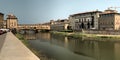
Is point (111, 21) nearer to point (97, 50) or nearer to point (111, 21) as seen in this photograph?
point (111, 21)

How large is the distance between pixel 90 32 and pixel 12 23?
62.2m

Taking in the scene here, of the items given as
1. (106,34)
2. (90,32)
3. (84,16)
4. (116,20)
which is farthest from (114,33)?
(84,16)

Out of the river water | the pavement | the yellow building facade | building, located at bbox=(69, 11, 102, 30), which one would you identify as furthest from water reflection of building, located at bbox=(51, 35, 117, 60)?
building, located at bbox=(69, 11, 102, 30)

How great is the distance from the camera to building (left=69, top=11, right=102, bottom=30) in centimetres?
10271

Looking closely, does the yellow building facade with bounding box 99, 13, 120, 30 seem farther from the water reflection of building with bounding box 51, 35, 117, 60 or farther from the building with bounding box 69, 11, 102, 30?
the water reflection of building with bounding box 51, 35, 117, 60

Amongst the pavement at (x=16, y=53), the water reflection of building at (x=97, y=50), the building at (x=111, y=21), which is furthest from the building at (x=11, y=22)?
the pavement at (x=16, y=53)

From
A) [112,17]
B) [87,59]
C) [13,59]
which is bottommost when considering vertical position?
[87,59]

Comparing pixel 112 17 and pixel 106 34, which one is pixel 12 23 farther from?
pixel 106 34

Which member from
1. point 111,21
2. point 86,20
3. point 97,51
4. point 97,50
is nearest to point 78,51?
point 97,51

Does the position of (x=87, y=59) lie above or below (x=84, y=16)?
below

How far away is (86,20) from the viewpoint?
4377 inches

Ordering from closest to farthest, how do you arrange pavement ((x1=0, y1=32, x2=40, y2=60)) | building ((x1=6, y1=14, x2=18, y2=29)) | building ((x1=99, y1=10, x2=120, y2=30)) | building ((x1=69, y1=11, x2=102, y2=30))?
pavement ((x1=0, y1=32, x2=40, y2=60)) < building ((x1=99, y1=10, x2=120, y2=30)) < building ((x1=69, y1=11, x2=102, y2=30)) < building ((x1=6, y1=14, x2=18, y2=29))

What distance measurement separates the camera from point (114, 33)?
69688mm

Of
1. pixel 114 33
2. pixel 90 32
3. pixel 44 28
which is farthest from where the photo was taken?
pixel 44 28
